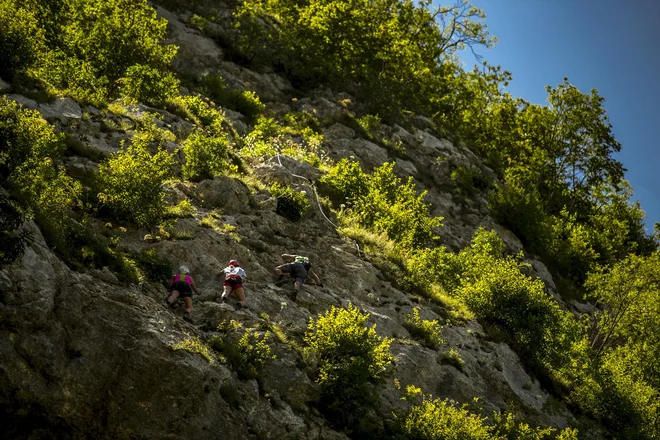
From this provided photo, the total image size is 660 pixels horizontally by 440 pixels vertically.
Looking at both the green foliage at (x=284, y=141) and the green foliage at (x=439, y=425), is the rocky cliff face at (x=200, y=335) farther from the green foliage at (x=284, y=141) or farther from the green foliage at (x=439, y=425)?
the green foliage at (x=284, y=141)

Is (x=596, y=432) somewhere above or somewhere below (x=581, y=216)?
below

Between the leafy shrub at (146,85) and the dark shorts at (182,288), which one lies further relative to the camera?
the leafy shrub at (146,85)

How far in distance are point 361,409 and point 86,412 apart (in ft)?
20.6

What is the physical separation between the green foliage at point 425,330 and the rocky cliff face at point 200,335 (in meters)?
0.29

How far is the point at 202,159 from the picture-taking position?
812 inches

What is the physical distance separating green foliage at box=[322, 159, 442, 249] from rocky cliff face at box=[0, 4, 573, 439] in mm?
1336

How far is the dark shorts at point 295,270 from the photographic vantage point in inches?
695

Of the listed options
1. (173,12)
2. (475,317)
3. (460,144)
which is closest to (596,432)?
(475,317)

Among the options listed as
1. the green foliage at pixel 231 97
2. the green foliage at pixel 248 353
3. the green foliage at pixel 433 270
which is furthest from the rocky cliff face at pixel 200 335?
the green foliage at pixel 231 97

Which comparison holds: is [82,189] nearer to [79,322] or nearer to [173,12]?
[79,322]

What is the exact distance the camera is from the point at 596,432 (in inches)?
850

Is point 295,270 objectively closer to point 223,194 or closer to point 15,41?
point 223,194

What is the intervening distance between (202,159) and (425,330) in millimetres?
9456

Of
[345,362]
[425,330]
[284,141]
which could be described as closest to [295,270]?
[345,362]
